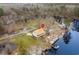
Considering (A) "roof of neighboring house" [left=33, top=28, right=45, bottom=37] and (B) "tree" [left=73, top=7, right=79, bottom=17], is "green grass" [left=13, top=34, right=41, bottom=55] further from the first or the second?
(B) "tree" [left=73, top=7, right=79, bottom=17]

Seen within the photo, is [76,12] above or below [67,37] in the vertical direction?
above

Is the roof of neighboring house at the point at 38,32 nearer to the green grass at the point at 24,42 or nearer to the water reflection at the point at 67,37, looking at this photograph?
the green grass at the point at 24,42

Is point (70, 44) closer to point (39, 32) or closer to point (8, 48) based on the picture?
point (39, 32)

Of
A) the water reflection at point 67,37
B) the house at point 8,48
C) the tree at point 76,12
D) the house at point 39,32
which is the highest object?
the tree at point 76,12

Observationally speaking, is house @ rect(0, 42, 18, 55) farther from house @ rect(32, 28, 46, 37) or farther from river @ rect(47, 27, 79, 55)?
river @ rect(47, 27, 79, 55)

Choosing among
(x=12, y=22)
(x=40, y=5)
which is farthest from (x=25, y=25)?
(x=40, y=5)

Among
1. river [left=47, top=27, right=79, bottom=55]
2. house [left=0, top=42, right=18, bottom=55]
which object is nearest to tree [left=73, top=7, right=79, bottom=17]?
river [left=47, top=27, right=79, bottom=55]

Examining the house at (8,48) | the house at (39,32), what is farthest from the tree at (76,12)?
the house at (8,48)

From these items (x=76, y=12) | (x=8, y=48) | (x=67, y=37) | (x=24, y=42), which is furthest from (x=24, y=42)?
(x=76, y=12)

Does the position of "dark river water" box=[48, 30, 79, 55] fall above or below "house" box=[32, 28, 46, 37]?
below

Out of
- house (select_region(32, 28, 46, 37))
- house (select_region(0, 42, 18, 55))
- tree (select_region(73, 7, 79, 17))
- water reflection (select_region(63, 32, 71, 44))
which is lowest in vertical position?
house (select_region(0, 42, 18, 55))

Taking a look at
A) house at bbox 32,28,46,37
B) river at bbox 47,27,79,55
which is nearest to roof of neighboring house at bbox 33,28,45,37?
house at bbox 32,28,46,37
